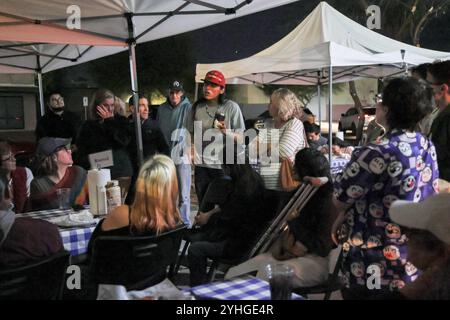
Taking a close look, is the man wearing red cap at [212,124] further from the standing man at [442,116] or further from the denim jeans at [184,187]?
the standing man at [442,116]

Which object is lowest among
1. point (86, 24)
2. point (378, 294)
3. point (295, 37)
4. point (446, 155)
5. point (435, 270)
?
point (378, 294)

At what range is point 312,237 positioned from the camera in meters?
2.67

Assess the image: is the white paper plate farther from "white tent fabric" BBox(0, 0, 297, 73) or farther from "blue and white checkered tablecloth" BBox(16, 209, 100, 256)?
"white tent fabric" BBox(0, 0, 297, 73)

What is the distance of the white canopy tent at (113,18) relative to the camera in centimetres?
361

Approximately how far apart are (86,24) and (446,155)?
10.5 ft

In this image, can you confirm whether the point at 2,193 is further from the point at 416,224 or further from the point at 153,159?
the point at 416,224

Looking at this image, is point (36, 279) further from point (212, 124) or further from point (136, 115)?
point (212, 124)

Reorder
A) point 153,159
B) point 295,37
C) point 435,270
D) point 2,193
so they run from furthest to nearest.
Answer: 1. point 295,37
2. point 153,159
3. point 2,193
4. point 435,270

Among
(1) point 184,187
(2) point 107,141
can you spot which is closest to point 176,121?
(1) point 184,187

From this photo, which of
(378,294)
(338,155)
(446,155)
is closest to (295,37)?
(338,155)

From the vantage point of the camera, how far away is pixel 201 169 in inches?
169

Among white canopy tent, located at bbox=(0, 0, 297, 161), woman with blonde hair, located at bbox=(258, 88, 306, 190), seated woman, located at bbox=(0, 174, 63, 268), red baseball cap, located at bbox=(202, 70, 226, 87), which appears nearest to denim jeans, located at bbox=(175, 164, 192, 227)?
white canopy tent, located at bbox=(0, 0, 297, 161)

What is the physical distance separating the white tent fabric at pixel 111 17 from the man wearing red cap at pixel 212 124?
58 cm

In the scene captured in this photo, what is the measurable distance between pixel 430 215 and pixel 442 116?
1145 millimetres
